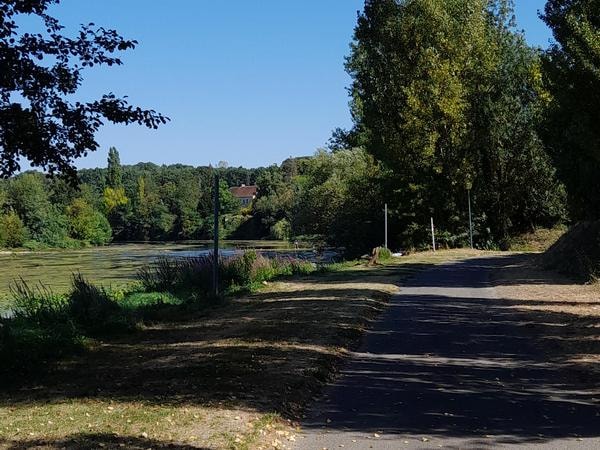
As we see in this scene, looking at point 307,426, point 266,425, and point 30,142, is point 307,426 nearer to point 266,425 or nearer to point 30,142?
point 266,425

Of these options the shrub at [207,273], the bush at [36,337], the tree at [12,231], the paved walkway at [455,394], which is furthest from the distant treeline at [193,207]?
the paved walkway at [455,394]

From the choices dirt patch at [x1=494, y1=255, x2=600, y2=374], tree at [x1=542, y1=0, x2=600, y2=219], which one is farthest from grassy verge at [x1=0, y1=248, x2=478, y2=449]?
tree at [x1=542, y1=0, x2=600, y2=219]

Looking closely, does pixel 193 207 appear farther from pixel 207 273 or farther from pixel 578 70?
pixel 578 70

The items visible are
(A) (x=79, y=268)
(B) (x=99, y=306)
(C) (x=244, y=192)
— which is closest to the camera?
(B) (x=99, y=306)

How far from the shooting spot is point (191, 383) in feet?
22.5

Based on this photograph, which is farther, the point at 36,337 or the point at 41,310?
the point at 41,310

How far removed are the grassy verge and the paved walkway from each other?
455 mm

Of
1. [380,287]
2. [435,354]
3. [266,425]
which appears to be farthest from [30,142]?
[380,287]

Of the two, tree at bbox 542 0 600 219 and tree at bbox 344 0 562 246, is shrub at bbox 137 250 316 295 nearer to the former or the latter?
tree at bbox 542 0 600 219

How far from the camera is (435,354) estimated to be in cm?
858

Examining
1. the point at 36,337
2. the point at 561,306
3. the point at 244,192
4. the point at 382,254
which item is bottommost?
the point at 561,306

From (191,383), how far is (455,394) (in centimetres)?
288

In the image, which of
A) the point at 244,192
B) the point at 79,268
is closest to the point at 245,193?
the point at 244,192

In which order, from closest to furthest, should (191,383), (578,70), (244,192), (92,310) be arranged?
(191,383) → (92,310) → (578,70) → (244,192)
